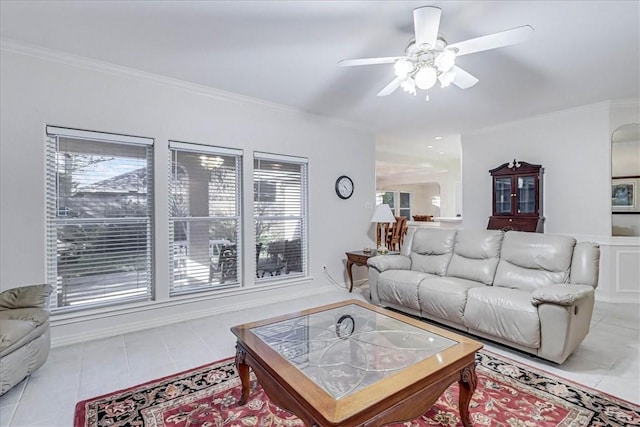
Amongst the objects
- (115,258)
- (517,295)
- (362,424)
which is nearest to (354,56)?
(517,295)

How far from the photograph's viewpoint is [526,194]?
462cm

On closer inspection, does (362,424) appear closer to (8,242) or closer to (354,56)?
(354,56)

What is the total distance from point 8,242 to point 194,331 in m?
1.70

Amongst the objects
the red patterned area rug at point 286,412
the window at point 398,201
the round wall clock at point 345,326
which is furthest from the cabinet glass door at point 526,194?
the window at point 398,201

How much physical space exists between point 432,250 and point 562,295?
1607mm

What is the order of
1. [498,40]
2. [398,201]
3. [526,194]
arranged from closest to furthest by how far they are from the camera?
[498,40]
[526,194]
[398,201]

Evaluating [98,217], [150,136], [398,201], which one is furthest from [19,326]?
[398,201]

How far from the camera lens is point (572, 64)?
2.98 meters

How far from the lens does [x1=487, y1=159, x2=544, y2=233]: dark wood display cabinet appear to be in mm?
4523

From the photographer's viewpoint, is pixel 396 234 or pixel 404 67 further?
pixel 396 234

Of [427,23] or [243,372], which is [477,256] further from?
[243,372]

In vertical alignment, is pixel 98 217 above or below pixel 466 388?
above

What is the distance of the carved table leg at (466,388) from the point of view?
1653mm

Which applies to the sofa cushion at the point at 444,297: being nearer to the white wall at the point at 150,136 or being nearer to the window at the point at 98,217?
the white wall at the point at 150,136
